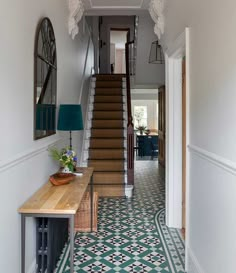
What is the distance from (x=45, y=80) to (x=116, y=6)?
6.88ft

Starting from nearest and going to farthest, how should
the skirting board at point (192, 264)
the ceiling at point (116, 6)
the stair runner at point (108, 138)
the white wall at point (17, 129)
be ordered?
the white wall at point (17, 129), the skirting board at point (192, 264), the ceiling at point (116, 6), the stair runner at point (108, 138)

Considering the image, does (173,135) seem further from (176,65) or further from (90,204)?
(90,204)

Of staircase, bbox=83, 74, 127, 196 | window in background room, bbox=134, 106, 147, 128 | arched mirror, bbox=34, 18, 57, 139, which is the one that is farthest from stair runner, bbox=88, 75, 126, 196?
window in background room, bbox=134, 106, 147, 128

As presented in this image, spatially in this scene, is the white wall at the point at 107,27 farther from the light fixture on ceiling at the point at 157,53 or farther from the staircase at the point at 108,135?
the light fixture on ceiling at the point at 157,53

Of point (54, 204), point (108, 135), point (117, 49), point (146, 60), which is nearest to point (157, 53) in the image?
point (146, 60)

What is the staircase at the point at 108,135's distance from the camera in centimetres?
534

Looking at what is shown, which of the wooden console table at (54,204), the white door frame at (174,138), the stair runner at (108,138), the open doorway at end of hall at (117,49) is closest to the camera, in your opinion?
the wooden console table at (54,204)

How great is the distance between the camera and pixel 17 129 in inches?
82.3

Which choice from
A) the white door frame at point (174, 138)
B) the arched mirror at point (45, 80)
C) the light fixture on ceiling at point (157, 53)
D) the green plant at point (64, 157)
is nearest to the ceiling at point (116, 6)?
the white door frame at point (174, 138)

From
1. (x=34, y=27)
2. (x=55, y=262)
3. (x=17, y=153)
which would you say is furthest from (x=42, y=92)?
(x=55, y=262)

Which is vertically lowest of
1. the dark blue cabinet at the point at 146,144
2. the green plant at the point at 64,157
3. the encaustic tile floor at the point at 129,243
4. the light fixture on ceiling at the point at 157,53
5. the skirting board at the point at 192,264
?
the encaustic tile floor at the point at 129,243

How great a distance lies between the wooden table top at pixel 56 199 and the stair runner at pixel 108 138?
242cm

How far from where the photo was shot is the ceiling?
4137 millimetres

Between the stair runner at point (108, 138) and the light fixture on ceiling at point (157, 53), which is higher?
the light fixture on ceiling at point (157, 53)
